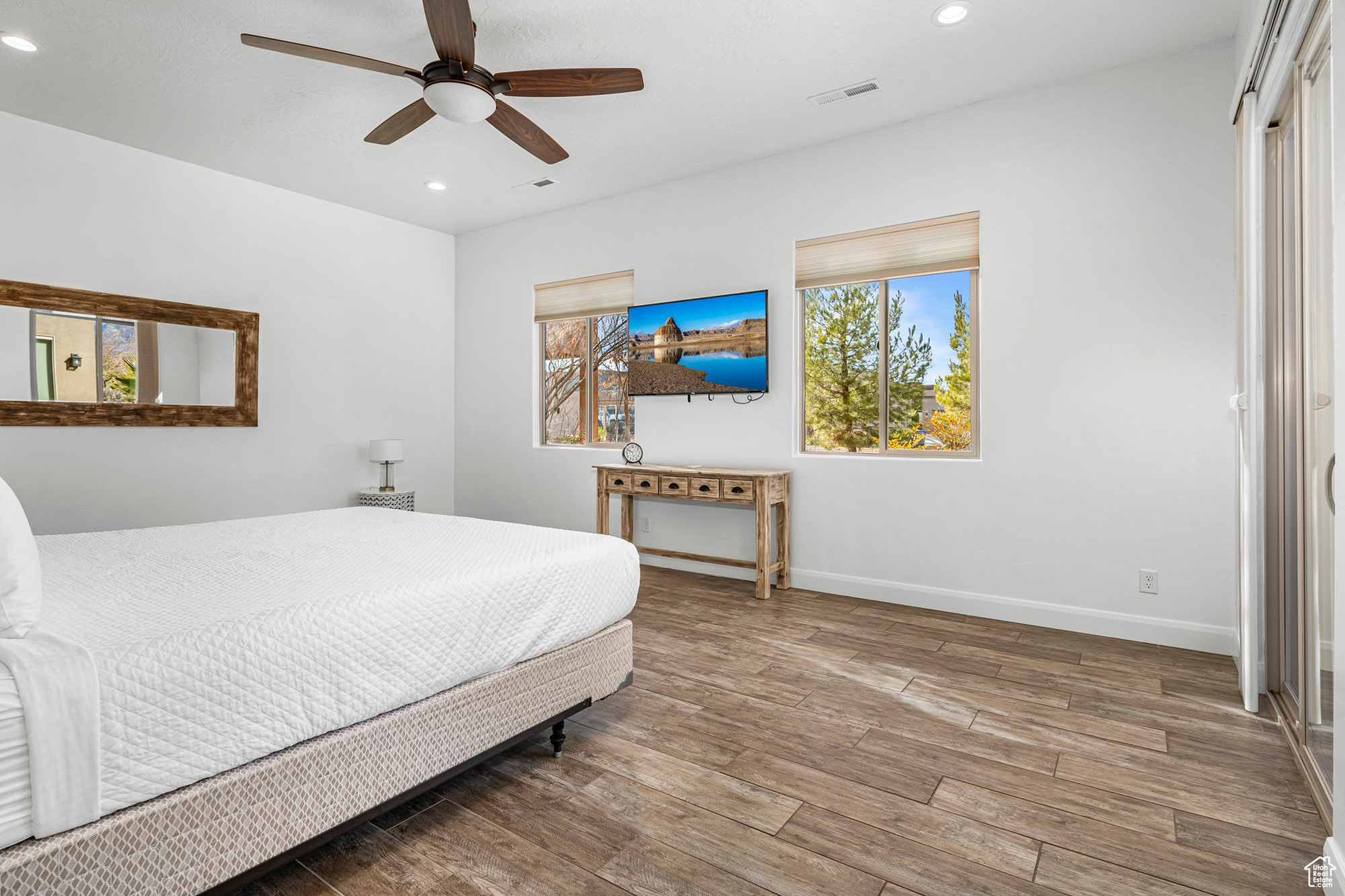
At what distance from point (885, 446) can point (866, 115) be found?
189cm

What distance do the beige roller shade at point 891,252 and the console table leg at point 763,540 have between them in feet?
4.47

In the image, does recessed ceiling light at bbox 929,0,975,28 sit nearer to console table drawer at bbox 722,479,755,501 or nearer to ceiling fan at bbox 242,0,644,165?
ceiling fan at bbox 242,0,644,165

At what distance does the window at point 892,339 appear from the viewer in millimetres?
3760

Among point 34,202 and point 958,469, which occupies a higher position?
point 34,202

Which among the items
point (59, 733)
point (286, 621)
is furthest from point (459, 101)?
point (59, 733)

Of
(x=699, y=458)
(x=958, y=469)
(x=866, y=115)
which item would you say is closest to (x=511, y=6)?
(x=866, y=115)

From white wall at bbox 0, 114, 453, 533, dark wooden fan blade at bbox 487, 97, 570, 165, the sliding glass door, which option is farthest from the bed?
white wall at bbox 0, 114, 453, 533

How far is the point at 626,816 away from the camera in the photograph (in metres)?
1.76

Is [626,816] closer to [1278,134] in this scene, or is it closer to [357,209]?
[1278,134]

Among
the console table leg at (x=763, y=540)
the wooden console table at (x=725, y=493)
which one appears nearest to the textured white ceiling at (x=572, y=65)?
the wooden console table at (x=725, y=493)

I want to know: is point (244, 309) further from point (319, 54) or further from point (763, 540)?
point (763, 540)

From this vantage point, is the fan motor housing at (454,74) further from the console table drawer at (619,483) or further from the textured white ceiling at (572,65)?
the console table drawer at (619,483)

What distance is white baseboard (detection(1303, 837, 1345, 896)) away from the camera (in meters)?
1.33

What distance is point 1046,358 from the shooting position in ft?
11.2
